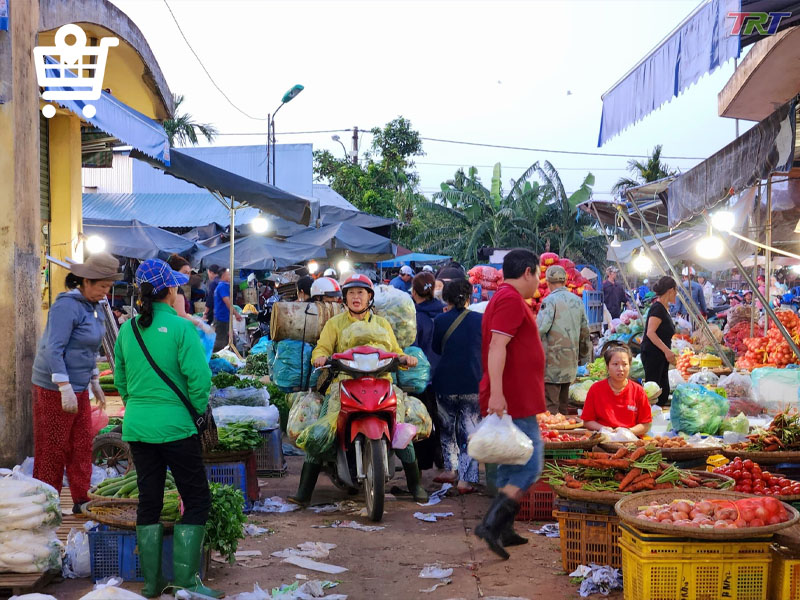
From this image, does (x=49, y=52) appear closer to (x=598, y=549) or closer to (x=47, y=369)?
(x=47, y=369)

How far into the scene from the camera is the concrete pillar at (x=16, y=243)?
7.37m

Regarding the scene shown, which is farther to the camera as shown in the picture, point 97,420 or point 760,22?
point 97,420

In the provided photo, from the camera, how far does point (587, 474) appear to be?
20.1ft

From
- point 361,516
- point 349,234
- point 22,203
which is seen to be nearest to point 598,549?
point 361,516

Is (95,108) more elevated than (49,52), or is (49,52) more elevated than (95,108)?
(49,52)

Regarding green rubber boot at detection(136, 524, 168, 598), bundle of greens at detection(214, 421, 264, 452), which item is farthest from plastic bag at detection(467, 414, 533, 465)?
bundle of greens at detection(214, 421, 264, 452)

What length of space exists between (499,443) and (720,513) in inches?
55.5

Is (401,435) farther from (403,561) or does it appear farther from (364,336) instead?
(403,561)

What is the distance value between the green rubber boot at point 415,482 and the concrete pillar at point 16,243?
3.41 metres

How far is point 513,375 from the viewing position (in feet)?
20.1

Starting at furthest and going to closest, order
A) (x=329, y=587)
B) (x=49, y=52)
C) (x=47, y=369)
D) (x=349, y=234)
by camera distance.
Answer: (x=349, y=234) → (x=49, y=52) → (x=47, y=369) → (x=329, y=587)

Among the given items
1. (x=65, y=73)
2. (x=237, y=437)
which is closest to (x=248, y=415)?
(x=237, y=437)

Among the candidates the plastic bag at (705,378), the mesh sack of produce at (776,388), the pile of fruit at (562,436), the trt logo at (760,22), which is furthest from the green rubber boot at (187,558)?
the plastic bag at (705,378)

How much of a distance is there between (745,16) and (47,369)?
5561 mm
